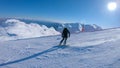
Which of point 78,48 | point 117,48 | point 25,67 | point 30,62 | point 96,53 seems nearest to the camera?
point 25,67

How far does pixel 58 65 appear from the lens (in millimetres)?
13734

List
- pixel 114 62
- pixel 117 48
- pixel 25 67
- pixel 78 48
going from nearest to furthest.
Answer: pixel 114 62, pixel 25 67, pixel 117 48, pixel 78 48

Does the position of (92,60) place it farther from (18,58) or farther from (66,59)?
(18,58)

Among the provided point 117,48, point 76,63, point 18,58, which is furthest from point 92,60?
point 18,58

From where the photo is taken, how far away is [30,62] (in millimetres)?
15008

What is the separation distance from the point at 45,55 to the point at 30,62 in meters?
2.14

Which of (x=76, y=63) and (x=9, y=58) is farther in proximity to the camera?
(x=9, y=58)

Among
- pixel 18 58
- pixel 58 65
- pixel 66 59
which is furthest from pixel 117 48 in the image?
pixel 18 58

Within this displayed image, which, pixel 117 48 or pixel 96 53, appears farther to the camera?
pixel 117 48

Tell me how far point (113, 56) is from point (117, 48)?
284 cm

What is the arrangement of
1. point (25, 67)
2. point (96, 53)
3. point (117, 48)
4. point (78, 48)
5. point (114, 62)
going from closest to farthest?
point (114, 62), point (25, 67), point (96, 53), point (117, 48), point (78, 48)

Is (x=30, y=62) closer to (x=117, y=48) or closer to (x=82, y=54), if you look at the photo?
(x=82, y=54)

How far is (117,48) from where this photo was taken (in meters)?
17.0

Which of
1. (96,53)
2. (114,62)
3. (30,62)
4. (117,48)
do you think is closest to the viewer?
(114,62)
